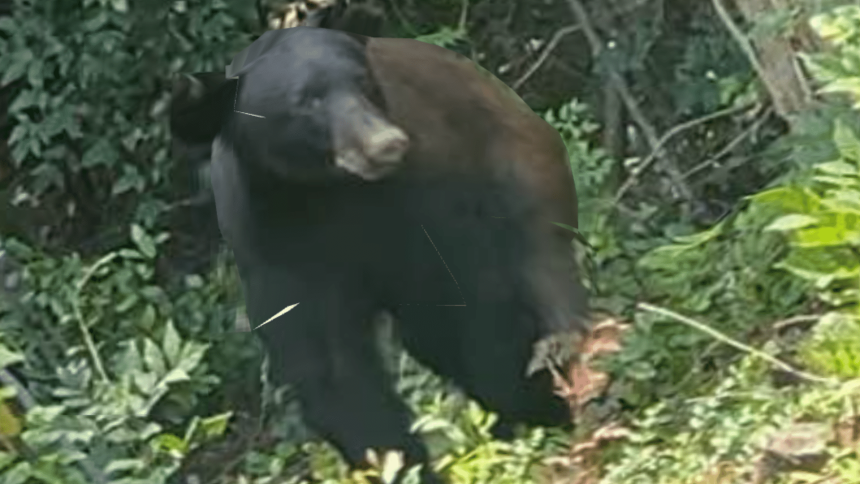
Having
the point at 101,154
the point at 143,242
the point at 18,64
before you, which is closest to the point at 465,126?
the point at 143,242

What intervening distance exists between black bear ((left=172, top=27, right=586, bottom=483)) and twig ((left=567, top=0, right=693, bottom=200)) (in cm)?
50

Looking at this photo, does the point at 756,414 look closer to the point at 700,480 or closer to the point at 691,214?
the point at 700,480

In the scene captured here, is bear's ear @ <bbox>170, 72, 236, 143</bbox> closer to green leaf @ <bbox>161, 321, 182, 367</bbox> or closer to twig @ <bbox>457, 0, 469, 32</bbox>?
green leaf @ <bbox>161, 321, 182, 367</bbox>

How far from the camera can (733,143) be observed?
348cm

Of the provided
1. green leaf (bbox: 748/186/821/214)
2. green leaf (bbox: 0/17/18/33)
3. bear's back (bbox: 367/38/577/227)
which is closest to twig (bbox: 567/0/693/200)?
bear's back (bbox: 367/38/577/227)

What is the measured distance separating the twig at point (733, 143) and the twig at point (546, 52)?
1.62ft

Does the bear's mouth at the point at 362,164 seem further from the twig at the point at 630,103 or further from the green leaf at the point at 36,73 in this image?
the green leaf at the point at 36,73

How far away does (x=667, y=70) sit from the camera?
376 cm

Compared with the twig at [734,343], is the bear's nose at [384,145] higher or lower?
higher

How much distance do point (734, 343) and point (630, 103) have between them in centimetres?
118

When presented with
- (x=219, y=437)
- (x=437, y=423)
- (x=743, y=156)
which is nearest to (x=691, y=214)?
(x=743, y=156)

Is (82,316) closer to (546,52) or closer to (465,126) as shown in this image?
(465,126)

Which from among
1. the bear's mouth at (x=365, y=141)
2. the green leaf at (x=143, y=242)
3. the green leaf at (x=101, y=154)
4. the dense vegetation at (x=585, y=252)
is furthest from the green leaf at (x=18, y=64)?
the bear's mouth at (x=365, y=141)

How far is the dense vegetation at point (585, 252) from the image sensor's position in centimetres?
260
